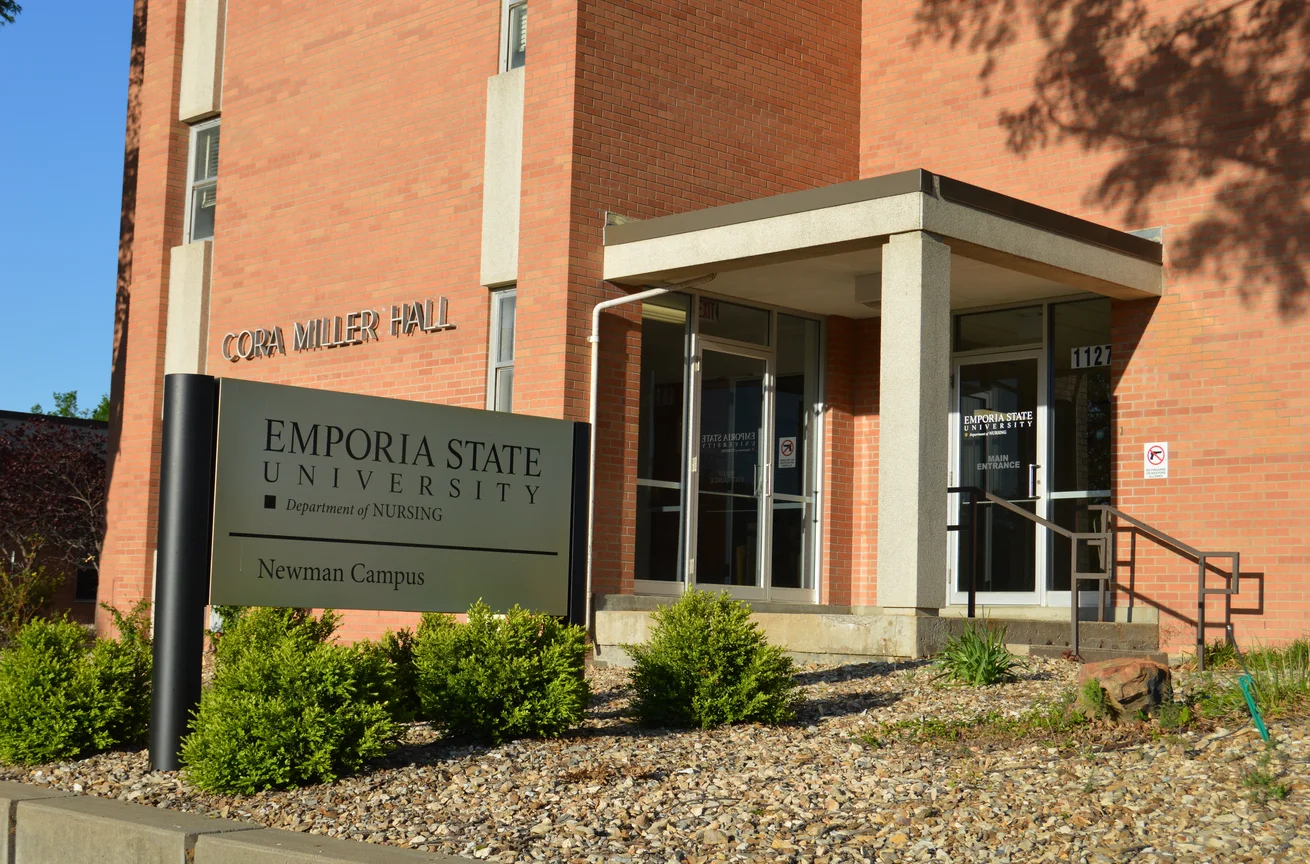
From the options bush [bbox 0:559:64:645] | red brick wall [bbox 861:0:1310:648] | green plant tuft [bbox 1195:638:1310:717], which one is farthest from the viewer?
bush [bbox 0:559:64:645]

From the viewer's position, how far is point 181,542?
740 centimetres

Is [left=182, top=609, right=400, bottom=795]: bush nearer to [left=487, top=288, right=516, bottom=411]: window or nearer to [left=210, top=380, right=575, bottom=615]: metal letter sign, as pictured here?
[left=210, top=380, right=575, bottom=615]: metal letter sign

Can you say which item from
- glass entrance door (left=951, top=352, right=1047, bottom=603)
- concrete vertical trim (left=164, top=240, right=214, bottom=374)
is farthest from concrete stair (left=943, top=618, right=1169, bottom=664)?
concrete vertical trim (left=164, top=240, right=214, bottom=374)

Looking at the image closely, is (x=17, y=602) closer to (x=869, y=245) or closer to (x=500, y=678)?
(x=869, y=245)

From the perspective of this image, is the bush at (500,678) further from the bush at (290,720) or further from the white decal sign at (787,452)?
the white decal sign at (787,452)

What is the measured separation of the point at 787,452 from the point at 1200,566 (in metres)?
4.16

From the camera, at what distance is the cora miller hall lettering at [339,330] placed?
14039 mm

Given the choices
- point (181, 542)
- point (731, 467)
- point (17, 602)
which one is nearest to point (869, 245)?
point (731, 467)

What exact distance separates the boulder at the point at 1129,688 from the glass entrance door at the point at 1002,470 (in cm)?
634

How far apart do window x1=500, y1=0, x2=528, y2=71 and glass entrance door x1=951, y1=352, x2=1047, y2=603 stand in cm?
535

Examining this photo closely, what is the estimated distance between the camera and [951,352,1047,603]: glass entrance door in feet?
46.4

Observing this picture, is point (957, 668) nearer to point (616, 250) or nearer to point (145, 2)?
point (616, 250)

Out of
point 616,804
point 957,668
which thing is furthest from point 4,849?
point 957,668

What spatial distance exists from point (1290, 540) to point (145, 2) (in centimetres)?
1528
